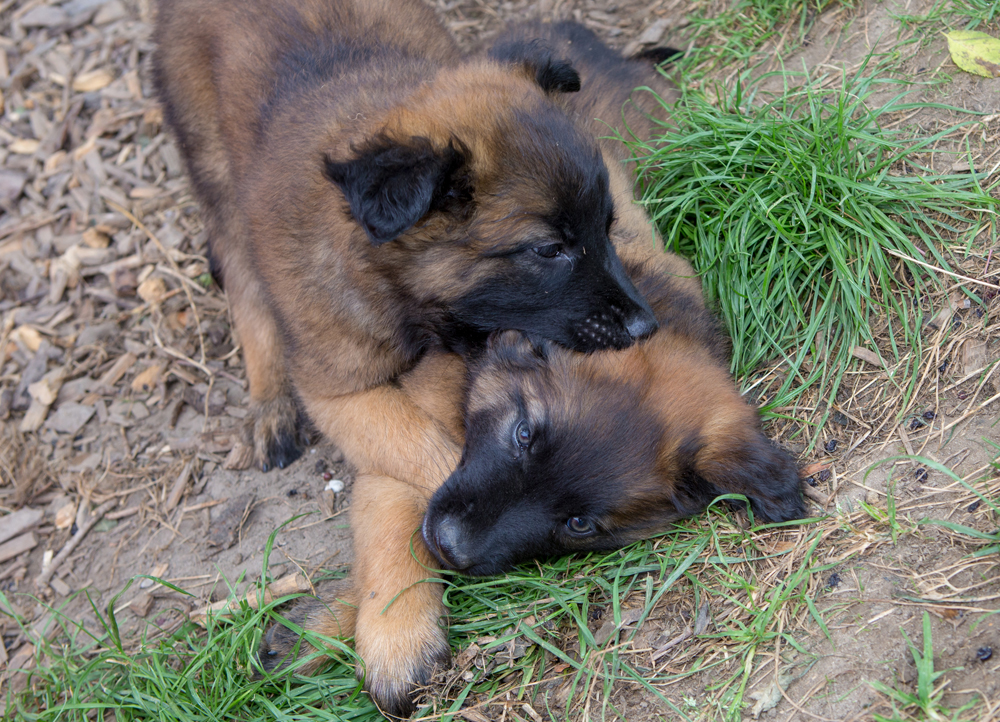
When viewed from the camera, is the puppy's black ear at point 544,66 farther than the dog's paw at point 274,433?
No

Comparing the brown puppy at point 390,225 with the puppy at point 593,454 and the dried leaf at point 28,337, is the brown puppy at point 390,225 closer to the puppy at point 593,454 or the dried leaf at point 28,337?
the puppy at point 593,454

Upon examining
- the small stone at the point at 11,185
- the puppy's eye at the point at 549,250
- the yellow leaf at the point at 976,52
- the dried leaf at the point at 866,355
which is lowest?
the small stone at the point at 11,185

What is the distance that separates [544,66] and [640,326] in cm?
113

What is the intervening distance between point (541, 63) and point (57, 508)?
2820mm

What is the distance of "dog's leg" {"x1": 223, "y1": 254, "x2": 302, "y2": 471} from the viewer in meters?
3.49

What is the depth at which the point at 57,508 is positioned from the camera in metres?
3.54

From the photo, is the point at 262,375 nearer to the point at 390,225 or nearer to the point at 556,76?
the point at 390,225

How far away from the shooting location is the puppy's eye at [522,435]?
8.09ft

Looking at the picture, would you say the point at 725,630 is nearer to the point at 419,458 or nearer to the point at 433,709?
the point at 433,709

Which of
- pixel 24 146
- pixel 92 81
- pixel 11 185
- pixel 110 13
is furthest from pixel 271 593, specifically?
pixel 110 13

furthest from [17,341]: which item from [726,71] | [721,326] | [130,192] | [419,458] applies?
[726,71]

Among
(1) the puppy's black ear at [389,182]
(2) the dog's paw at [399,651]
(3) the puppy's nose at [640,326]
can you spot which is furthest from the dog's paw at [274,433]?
(3) the puppy's nose at [640,326]

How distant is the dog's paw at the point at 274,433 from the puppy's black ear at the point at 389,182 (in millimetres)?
1467

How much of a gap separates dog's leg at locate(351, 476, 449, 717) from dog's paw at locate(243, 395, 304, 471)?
677 mm
